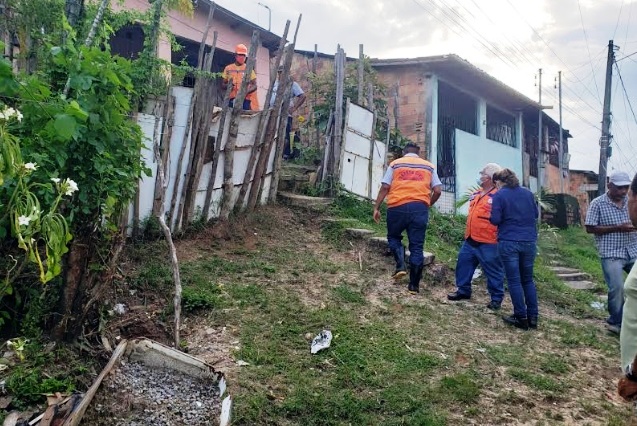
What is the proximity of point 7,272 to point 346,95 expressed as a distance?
731cm

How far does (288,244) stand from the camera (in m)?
6.20

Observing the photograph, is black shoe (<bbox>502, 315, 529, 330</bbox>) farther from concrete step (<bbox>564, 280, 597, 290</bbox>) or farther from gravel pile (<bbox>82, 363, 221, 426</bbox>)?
concrete step (<bbox>564, 280, 597, 290</bbox>)

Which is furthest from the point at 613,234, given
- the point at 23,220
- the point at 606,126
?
the point at 606,126

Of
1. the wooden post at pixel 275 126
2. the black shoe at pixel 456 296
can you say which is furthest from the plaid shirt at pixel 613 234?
the wooden post at pixel 275 126

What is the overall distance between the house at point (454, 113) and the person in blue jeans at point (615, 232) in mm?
5835

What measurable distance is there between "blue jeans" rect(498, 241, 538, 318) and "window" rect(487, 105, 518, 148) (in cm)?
1167

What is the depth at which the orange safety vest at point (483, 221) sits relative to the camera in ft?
16.8

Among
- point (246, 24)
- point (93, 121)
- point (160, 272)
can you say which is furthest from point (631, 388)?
point (246, 24)

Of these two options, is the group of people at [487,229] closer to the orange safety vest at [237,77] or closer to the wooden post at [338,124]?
the wooden post at [338,124]

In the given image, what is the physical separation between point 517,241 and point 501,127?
518 inches

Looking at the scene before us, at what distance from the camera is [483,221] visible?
514 cm

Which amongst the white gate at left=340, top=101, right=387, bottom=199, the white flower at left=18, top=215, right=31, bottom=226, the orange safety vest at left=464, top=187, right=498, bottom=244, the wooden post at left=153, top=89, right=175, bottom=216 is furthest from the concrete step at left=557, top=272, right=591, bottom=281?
the white flower at left=18, top=215, right=31, bottom=226

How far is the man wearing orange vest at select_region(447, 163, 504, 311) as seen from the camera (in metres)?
5.12

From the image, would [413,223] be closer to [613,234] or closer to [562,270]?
[613,234]
